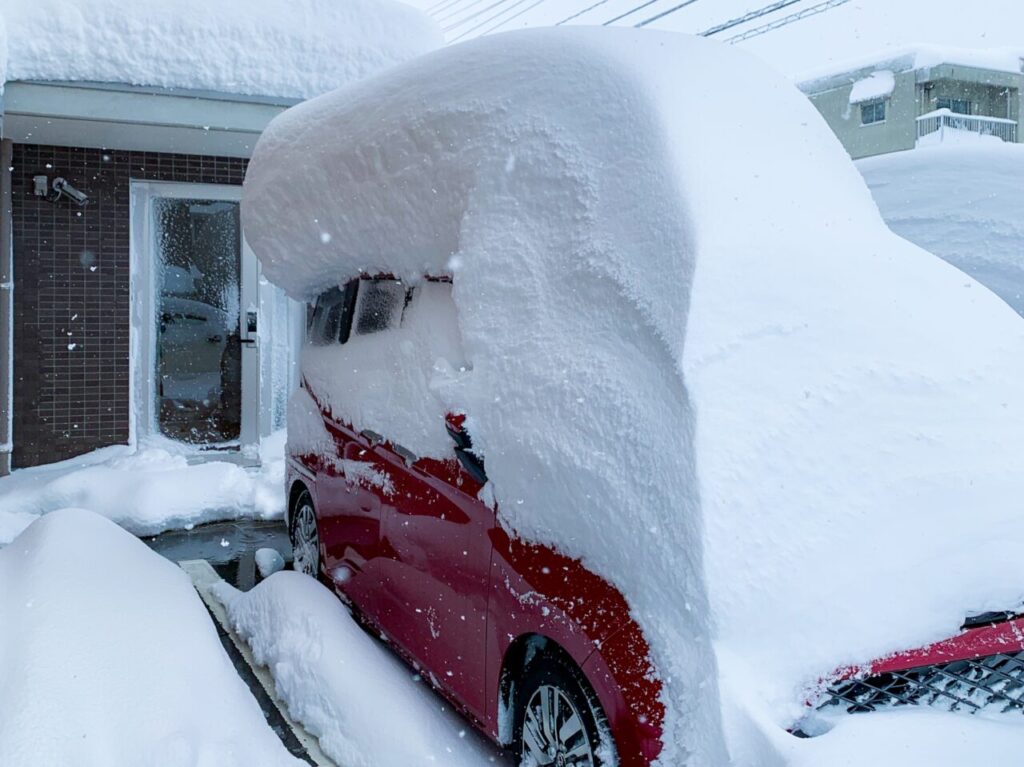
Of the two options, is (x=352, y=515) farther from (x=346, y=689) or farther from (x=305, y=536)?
(x=305, y=536)

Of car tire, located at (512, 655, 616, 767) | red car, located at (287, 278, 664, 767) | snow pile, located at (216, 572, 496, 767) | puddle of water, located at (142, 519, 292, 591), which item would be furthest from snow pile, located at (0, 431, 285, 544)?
car tire, located at (512, 655, 616, 767)

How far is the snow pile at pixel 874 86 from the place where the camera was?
92.2 feet

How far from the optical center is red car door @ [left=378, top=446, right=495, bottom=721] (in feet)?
9.57

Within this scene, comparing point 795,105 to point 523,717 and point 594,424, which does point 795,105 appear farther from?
point 523,717

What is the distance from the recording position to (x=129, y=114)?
23.4 ft

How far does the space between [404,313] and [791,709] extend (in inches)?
84.8

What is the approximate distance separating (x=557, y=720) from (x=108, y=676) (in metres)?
1.33

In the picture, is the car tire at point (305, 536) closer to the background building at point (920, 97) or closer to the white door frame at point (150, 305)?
the white door frame at point (150, 305)

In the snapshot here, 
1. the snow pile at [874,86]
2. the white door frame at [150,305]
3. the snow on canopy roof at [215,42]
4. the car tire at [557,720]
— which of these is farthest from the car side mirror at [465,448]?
the snow pile at [874,86]

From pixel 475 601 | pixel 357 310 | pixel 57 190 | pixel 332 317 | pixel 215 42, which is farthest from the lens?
pixel 57 190

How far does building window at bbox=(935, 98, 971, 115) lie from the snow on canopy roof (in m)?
24.0

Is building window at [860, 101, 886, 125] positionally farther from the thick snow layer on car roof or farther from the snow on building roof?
the thick snow layer on car roof

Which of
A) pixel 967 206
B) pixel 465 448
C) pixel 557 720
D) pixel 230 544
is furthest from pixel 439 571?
pixel 230 544

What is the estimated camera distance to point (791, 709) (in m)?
2.06
